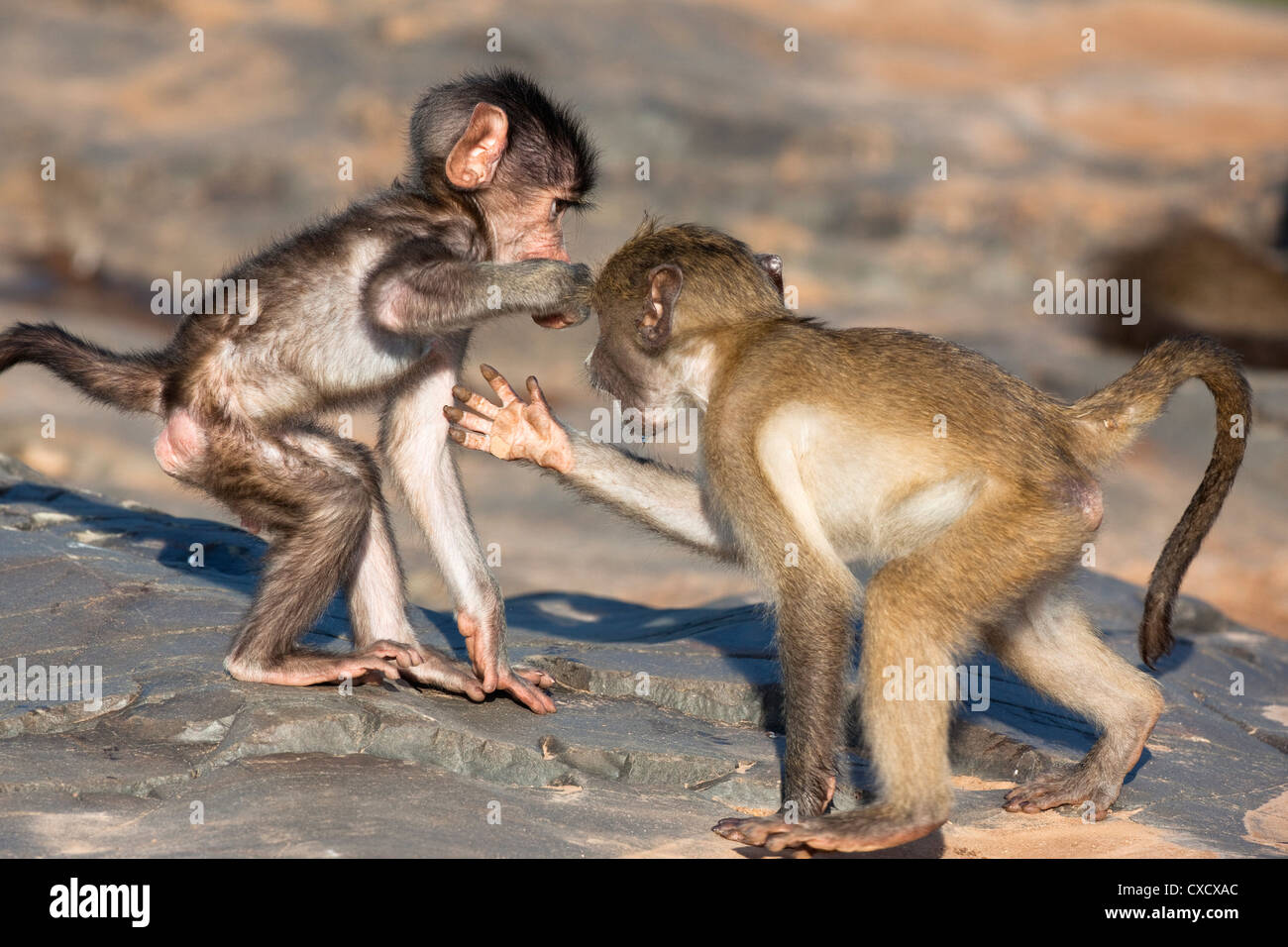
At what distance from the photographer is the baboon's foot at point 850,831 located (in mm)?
4004

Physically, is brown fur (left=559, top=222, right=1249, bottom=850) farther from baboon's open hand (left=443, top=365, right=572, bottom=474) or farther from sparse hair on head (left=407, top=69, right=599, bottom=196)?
sparse hair on head (left=407, top=69, right=599, bottom=196)

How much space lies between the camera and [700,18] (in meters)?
22.5

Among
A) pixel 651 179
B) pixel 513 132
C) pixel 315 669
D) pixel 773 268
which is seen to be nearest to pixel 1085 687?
pixel 773 268

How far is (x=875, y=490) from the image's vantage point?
173 inches

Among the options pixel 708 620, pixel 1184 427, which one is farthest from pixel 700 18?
pixel 708 620

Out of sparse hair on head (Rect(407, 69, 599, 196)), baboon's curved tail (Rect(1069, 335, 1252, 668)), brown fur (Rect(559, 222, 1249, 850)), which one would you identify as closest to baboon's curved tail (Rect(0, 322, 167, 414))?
sparse hair on head (Rect(407, 69, 599, 196))

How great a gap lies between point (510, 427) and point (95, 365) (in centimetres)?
145

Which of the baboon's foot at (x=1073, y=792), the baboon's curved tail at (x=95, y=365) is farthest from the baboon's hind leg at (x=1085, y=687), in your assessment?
the baboon's curved tail at (x=95, y=365)

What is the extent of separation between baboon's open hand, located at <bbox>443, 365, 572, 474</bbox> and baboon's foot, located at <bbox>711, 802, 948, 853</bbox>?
153 cm

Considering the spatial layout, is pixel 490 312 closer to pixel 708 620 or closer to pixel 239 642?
pixel 239 642

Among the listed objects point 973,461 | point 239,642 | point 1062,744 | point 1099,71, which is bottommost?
point 1062,744

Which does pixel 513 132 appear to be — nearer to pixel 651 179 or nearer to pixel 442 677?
pixel 442 677

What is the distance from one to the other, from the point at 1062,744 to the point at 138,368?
3577 mm

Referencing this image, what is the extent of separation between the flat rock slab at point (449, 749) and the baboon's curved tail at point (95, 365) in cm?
90
